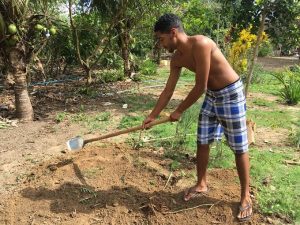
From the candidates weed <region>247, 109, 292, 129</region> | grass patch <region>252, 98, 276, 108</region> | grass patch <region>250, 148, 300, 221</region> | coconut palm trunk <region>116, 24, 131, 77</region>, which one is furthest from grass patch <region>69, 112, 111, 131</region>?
coconut palm trunk <region>116, 24, 131, 77</region>

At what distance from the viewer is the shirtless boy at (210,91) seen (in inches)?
107

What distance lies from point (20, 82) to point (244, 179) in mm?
3710

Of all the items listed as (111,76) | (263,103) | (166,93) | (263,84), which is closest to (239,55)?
(263,84)

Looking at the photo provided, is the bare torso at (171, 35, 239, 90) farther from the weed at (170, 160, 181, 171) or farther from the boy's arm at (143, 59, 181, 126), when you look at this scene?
the weed at (170, 160, 181, 171)

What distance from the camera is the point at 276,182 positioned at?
3.59 metres

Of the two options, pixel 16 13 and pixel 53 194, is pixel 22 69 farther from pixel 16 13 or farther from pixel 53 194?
pixel 53 194

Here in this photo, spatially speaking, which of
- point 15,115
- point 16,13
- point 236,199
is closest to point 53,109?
point 15,115

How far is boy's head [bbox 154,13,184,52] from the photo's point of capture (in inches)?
107

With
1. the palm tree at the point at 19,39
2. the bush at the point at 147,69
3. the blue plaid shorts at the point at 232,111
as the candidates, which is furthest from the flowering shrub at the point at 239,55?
the blue plaid shorts at the point at 232,111

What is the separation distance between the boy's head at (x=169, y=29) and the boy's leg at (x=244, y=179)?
3.43 ft

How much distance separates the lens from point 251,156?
166 inches

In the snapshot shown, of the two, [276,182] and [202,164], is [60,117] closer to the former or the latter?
[202,164]

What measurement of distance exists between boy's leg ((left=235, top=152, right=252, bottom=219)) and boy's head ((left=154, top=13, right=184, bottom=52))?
3.43ft

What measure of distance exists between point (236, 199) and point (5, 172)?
2370mm
